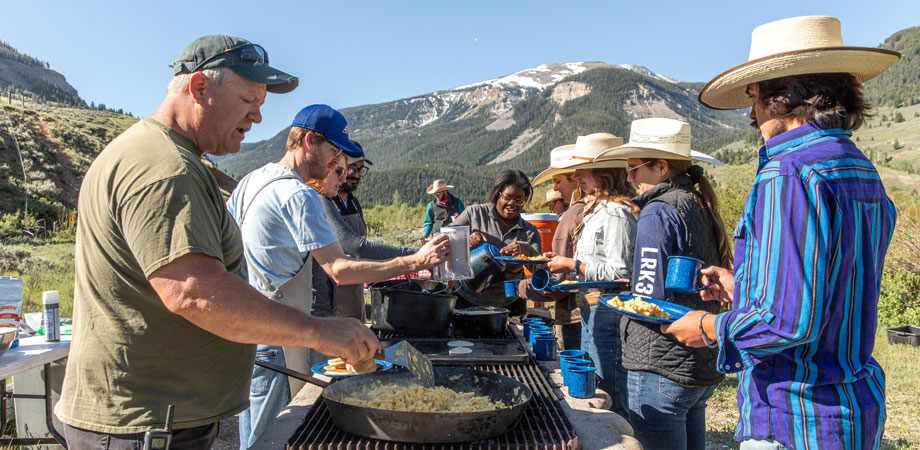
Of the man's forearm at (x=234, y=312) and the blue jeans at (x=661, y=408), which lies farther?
the blue jeans at (x=661, y=408)

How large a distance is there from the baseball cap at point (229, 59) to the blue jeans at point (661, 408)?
204 centimetres

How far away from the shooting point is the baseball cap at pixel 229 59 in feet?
5.21

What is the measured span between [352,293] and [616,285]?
1899 millimetres

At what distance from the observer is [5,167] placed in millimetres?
24047

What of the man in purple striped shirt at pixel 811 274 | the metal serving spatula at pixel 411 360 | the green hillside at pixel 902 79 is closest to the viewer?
the man in purple striped shirt at pixel 811 274

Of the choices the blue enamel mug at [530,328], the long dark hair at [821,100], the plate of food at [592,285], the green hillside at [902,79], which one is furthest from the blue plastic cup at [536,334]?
the green hillside at [902,79]

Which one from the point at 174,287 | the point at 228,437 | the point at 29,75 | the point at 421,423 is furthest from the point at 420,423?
the point at 29,75

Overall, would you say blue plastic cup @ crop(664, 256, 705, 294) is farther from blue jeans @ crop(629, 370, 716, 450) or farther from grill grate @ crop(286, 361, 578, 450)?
grill grate @ crop(286, 361, 578, 450)

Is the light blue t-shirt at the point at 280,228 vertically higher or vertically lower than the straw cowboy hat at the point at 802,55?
lower

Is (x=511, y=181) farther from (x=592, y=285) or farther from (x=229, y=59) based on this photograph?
(x=229, y=59)

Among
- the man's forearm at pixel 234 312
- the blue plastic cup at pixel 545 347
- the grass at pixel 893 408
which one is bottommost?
the grass at pixel 893 408

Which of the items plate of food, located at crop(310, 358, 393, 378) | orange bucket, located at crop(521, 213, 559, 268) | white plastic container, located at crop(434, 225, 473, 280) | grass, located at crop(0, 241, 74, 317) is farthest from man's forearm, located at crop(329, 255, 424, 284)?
grass, located at crop(0, 241, 74, 317)

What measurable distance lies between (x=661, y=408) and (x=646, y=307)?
1.95 feet

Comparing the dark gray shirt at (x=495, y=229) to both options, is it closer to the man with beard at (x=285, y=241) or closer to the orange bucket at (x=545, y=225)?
the orange bucket at (x=545, y=225)
